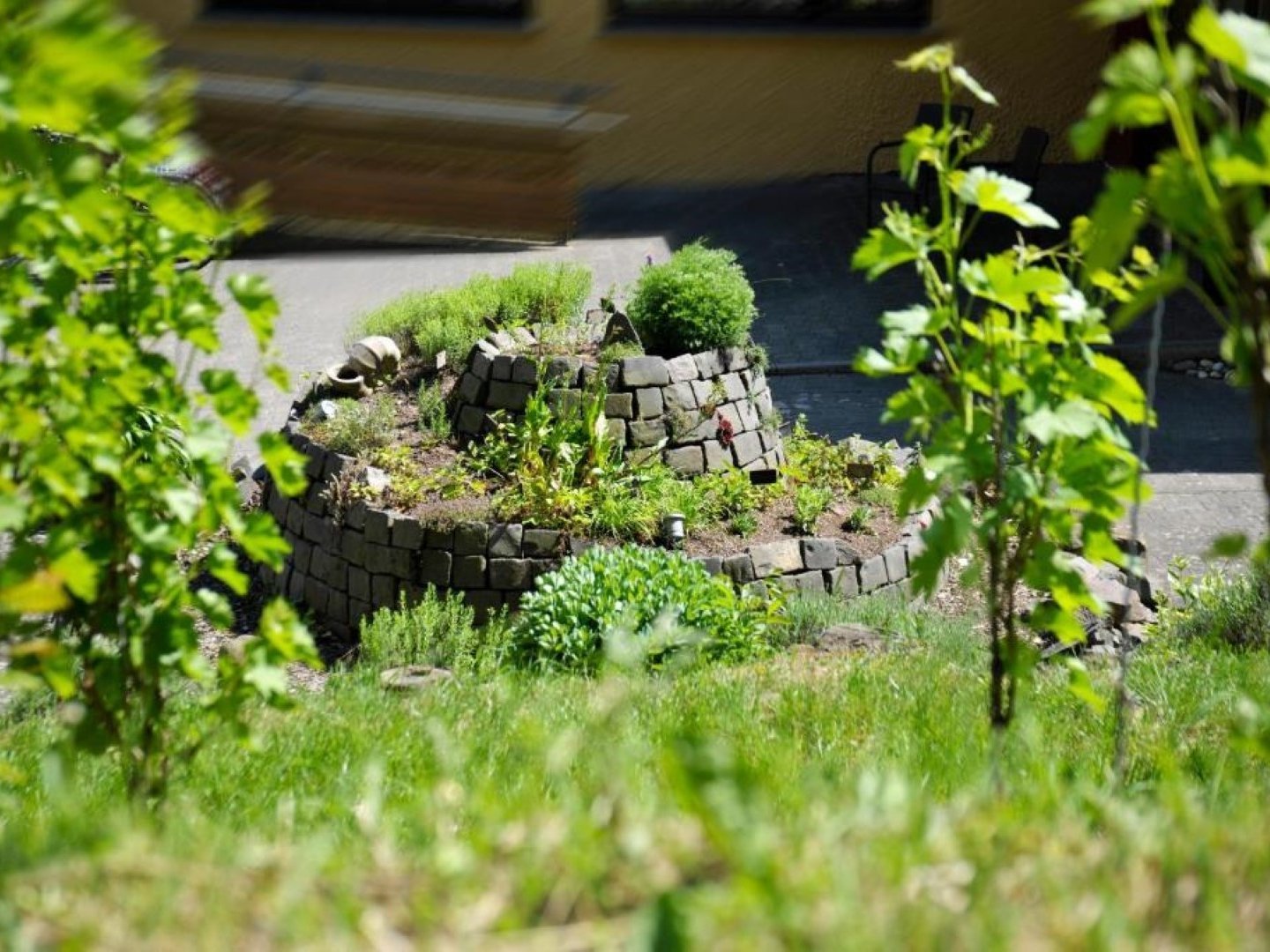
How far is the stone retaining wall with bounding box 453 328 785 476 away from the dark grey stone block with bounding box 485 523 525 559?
873 millimetres

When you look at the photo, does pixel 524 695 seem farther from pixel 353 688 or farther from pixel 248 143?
pixel 248 143

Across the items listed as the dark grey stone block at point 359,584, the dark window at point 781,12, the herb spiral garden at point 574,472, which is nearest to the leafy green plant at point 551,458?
the herb spiral garden at point 574,472

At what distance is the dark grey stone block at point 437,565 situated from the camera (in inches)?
313

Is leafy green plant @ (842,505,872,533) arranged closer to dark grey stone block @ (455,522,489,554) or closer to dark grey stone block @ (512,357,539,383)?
dark grey stone block @ (512,357,539,383)

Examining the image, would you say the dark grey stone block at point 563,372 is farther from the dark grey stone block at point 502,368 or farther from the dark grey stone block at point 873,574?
the dark grey stone block at point 873,574

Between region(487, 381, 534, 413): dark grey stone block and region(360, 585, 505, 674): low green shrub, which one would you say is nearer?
region(360, 585, 505, 674): low green shrub

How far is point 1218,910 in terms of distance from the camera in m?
1.69

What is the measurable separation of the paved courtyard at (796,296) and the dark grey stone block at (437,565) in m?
2.94

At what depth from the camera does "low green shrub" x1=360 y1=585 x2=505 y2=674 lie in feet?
23.5

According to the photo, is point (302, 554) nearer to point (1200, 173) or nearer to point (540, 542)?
point (540, 542)

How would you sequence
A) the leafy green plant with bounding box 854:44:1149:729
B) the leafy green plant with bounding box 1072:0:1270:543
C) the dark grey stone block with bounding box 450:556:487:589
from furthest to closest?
the dark grey stone block with bounding box 450:556:487:589
the leafy green plant with bounding box 854:44:1149:729
the leafy green plant with bounding box 1072:0:1270:543

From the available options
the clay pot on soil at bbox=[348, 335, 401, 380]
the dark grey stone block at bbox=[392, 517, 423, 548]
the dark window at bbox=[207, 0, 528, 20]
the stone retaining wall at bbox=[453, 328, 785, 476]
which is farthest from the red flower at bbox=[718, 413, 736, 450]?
the dark window at bbox=[207, 0, 528, 20]

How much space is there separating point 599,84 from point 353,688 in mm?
11382

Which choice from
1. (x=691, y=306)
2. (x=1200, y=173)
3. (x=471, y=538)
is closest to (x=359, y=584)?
(x=471, y=538)
